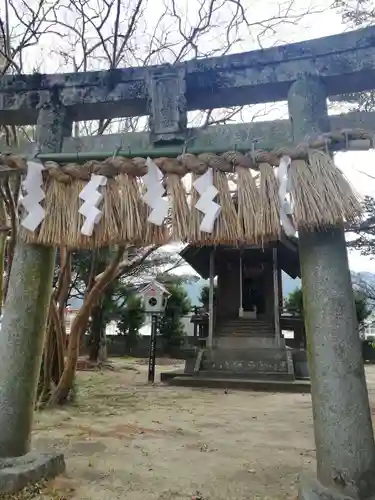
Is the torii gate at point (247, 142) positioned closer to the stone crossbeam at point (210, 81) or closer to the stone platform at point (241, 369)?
the stone crossbeam at point (210, 81)

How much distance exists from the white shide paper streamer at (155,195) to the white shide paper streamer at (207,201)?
0.72 ft

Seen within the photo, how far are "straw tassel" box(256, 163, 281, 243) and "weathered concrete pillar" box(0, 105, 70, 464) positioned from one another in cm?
156

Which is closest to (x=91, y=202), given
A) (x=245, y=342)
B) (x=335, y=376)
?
(x=335, y=376)

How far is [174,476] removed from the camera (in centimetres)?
304

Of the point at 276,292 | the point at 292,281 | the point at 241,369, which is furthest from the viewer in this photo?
the point at 292,281

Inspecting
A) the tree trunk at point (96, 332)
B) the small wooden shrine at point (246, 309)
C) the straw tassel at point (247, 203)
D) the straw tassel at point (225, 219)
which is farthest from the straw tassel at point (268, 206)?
the tree trunk at point (96, 332)

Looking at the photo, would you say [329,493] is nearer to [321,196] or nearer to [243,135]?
[321,196]

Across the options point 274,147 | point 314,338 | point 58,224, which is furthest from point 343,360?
point 58,224

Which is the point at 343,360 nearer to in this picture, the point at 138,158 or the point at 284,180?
the point at 284,180

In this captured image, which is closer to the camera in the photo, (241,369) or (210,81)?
(210,81)

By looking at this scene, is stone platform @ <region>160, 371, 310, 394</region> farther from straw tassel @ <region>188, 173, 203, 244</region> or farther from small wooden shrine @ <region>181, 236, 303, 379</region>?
straw tassel @ <region>188, 173, 203, 244</region>

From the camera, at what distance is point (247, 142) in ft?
9.11

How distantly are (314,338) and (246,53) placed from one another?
6.82 ft

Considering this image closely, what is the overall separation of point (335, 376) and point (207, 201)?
1292mm
